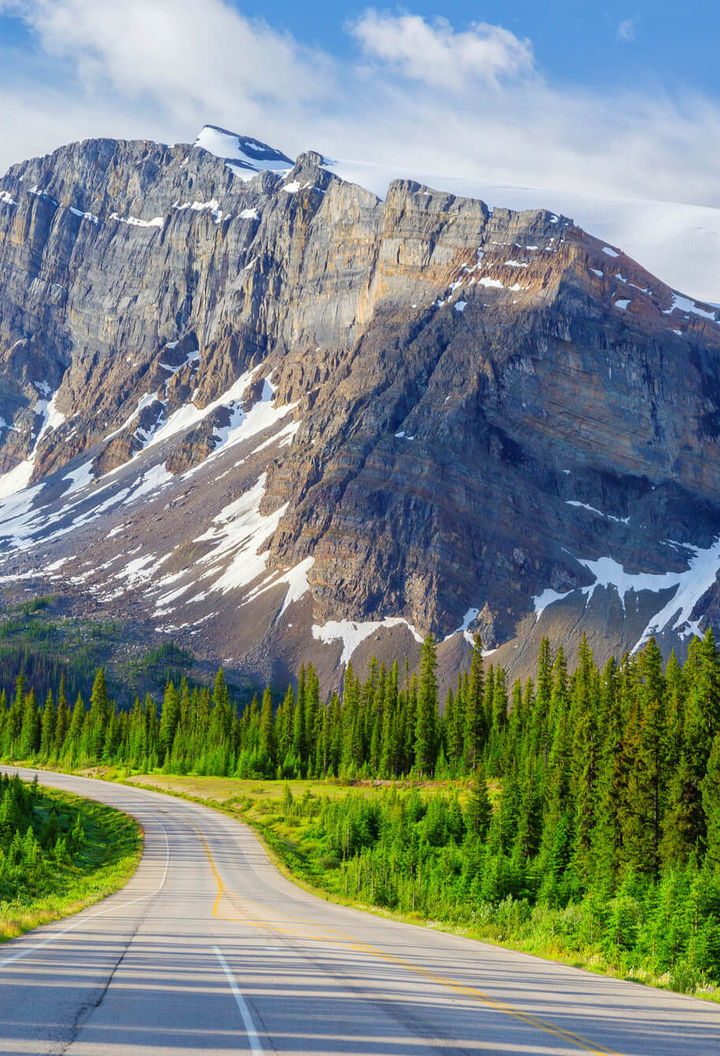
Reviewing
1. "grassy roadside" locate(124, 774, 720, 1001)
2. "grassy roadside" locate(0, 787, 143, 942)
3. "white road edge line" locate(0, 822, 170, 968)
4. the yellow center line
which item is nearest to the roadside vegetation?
"grassy roadside" locate(124, 774, 720, 1001)

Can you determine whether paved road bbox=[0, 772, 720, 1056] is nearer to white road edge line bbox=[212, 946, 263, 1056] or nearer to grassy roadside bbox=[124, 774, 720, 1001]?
white road edge line bbox=[212, 946, 263, 1056]

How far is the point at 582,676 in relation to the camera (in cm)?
11112

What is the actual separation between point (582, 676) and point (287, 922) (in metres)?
87.6

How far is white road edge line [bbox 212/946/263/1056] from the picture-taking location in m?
11.9

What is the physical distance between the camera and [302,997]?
15.1 metres

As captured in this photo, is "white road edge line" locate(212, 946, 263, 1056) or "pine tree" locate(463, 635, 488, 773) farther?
"pine tree" locate(463, 635, 488, 773)

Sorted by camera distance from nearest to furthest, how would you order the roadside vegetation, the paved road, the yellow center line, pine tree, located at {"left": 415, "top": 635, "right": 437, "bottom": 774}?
the paved road
the yellow center line
the roadside vegetation
pine tree, located at {"left": 415, "top": 635, "right": 437, "bottom": 774}

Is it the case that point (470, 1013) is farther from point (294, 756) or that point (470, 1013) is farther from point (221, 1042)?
point (294, 756)

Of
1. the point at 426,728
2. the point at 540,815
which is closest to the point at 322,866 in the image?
the point at 540,815

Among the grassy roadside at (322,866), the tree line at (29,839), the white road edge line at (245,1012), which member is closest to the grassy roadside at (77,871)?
the tree line at (29,839)

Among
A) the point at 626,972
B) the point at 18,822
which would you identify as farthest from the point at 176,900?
the point at 18,822

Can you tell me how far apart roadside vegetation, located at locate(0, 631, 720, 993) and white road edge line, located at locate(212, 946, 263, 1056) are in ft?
31.9

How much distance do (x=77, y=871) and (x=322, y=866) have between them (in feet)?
48.5

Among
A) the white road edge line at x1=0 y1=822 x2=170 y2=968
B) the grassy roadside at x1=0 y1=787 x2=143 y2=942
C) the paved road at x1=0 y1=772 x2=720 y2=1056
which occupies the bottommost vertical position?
the grassy roadside at x1=0 y1=787 x2=143 y2=942
